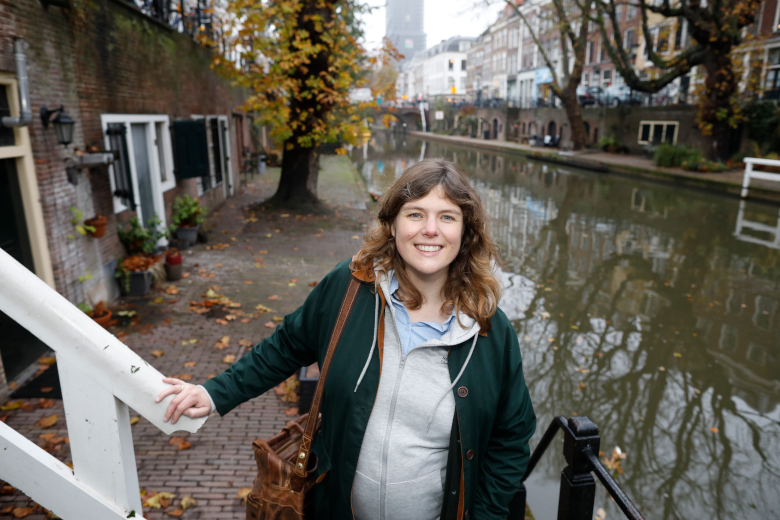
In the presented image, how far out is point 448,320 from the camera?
1.79 meters

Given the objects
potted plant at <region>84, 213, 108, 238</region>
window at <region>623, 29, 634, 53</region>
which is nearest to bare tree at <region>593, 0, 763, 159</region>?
window at <region>623, 29, 634, 53</region>

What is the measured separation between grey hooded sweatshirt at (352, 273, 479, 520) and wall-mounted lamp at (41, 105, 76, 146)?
5330 millimetres

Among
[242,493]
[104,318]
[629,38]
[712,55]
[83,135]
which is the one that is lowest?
[242,493]

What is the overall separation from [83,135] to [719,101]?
23.3 metres

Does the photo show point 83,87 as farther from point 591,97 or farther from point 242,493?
point 591,97

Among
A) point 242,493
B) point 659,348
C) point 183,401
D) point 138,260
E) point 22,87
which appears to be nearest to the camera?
point 183,401

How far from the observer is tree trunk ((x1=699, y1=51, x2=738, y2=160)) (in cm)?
2002

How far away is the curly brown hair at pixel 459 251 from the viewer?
1796mm

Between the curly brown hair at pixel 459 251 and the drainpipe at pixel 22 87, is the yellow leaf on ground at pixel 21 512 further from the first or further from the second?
the drainpipe at pixel 22 87

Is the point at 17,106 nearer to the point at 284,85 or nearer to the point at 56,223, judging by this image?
the point at 56,223

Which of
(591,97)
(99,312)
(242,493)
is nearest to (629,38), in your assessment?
(591,97)

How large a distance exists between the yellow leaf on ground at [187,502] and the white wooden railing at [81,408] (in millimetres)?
2533

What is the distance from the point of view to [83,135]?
6410mm

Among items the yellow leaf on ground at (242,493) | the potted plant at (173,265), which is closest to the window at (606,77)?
the potted plant at (173,265)
